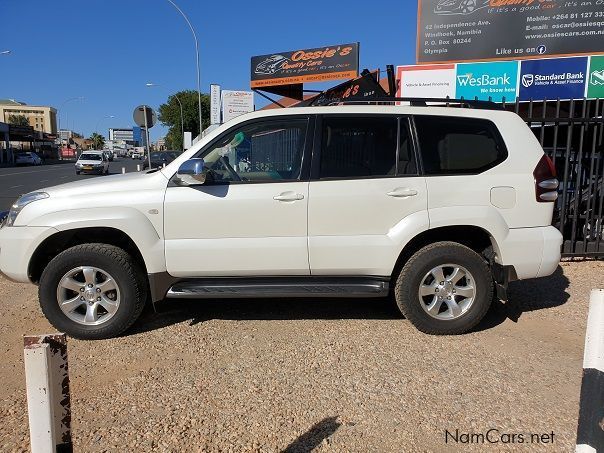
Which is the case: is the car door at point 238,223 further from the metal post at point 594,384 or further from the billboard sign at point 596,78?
the billboard sign at point 596,78

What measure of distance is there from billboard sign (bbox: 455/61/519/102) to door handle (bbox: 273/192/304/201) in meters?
7.45

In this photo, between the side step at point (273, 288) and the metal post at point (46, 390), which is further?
the side step at point (273, 288)

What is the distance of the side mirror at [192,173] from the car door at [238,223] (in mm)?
54

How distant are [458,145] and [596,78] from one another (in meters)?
7.26

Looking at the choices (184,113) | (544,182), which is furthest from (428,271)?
(184,113)

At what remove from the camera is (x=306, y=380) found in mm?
3428

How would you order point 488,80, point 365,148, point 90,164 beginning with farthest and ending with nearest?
point 90,164 < point 488,80 < point 365,148

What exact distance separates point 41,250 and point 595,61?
10.2m

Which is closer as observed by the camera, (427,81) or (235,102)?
(427,81)

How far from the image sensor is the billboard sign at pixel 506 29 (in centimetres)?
1067

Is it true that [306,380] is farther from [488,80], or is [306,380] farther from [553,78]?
[553,78]

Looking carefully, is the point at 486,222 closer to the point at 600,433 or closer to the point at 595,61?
the point at 600,433

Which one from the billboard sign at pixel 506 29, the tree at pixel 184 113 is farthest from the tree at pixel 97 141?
the billboard sign at pixel 506 29

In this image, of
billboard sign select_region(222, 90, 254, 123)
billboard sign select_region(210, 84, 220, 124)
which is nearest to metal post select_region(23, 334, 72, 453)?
billboard sign select_region(222, 90, 254, 123)
